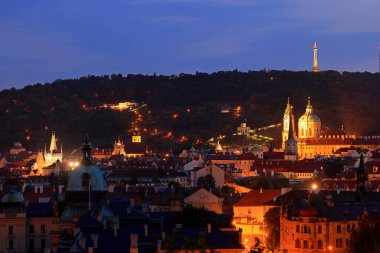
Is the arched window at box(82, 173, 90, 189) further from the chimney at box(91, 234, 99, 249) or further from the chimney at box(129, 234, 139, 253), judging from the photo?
the chimney at box(129, 234, 139, 253)

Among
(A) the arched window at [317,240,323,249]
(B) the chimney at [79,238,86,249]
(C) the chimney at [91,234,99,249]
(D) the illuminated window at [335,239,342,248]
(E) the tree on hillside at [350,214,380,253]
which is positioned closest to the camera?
(B) the chimney at [79,238,86,249]

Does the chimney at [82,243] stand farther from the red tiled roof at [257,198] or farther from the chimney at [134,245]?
the red tiled roof at [257,198]

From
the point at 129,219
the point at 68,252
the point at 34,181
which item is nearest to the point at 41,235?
the point at 129,219

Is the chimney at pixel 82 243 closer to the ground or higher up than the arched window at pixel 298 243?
higher up

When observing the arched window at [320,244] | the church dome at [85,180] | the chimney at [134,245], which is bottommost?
the arched window at [320,244]

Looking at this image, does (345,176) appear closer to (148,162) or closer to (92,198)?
(148,162)

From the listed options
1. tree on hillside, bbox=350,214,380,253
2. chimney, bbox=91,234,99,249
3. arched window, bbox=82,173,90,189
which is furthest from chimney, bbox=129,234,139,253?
tree on hillside, bbox=350,214,380,253

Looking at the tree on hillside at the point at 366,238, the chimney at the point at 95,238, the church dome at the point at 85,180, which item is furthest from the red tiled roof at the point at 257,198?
the chimney at the point at 95,238

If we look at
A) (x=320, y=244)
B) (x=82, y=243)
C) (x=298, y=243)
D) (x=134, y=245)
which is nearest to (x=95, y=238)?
(x=82, y=243)

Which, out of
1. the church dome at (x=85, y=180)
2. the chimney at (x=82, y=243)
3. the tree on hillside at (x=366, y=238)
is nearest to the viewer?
the chimney at (x=82, y=243)

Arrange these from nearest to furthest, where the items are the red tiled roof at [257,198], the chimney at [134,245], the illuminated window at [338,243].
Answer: the chimney at [134,245], the illuminated window at [338,243], the red tiled roof at [257,198]

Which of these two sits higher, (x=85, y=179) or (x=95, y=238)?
(x=85, y=179)

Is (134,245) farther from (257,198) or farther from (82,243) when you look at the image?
(257,198)
